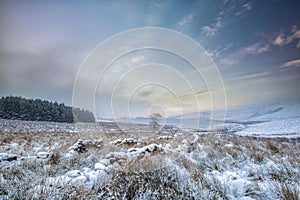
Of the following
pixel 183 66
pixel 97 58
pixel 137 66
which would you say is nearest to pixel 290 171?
pixel 183 66

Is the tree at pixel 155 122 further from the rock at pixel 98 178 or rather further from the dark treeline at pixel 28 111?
the dark treeline at pixel 28 111

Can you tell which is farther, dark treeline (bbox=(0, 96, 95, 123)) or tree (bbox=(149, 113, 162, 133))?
dark treeline (bbox=(0, 96, 95, 123))

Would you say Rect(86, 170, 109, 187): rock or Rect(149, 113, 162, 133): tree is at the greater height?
Rect(149, 113, 162, 133): tree

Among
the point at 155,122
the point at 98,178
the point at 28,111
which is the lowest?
the point at 98,178

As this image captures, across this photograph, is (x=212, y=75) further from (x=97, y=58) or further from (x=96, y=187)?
(x=96, y=187)

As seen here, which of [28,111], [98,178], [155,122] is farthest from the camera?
[28,111]

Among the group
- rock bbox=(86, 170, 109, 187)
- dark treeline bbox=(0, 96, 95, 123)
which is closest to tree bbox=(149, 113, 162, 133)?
rock bbox=(86, 170, 109, 187)

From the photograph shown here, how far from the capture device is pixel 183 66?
346 inches

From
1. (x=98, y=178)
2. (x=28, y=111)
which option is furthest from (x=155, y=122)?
(x=28, y=111)

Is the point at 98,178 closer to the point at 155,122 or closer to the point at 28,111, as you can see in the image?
the point at 155,122

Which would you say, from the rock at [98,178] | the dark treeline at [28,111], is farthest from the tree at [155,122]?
the dark treeline at [28,111]

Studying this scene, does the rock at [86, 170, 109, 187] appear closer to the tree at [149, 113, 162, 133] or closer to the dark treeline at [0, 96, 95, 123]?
the tree at [149, 113, 162, 133]

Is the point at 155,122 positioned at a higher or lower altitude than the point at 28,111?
lower

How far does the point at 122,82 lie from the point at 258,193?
7.38m
